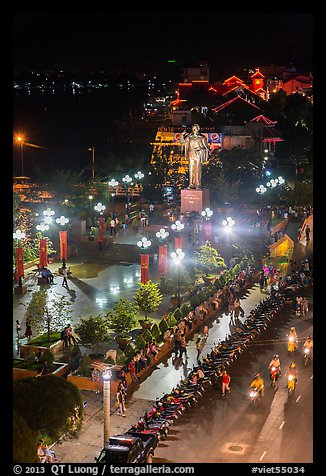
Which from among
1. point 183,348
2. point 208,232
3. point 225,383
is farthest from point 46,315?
point 208,232

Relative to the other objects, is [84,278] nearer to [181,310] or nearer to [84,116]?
[181,310]

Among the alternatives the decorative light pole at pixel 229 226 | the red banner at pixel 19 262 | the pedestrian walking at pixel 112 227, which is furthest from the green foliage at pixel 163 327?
the pedestrian walking at pixel 112 227

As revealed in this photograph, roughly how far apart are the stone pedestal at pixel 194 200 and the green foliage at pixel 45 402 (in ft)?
102

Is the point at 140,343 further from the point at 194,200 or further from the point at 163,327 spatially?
the point at 194,200

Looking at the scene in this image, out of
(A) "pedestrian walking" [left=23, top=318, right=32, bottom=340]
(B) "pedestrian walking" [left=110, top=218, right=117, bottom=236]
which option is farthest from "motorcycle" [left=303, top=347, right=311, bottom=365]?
(B) "pedestrian walking" [left=110, top=218, right=117, bottom=236]

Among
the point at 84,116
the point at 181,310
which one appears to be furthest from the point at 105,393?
the point at 84,116

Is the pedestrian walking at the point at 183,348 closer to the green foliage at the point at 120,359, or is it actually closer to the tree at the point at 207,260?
the green foliage at the point at 120,359

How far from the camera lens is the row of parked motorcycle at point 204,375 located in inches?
859

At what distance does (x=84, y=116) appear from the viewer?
174250 mm

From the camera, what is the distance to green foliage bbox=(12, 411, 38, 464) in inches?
613

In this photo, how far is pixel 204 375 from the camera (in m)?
25.1

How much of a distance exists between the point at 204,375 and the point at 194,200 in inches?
935
